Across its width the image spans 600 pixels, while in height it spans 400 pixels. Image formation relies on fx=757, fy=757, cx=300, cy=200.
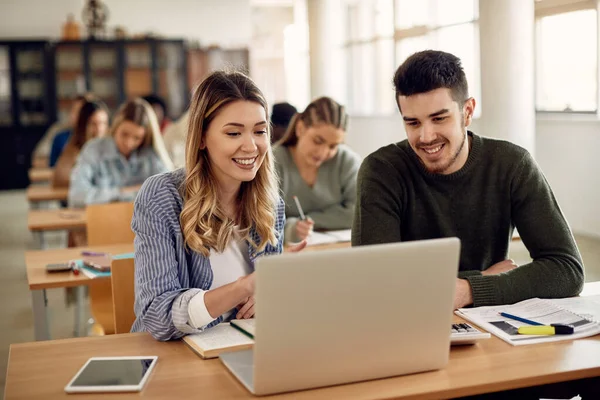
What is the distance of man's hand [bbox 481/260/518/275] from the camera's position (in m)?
2.01

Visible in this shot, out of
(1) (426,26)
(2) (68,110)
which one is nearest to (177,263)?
(1) (426,26)

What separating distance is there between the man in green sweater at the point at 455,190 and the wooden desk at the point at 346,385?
1.48 feet

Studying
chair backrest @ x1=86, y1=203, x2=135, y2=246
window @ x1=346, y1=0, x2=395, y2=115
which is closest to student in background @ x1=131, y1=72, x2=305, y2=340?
chair backrest @ x1=86, y1=203, x2=135, y2=246

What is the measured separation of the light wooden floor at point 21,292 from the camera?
421cm

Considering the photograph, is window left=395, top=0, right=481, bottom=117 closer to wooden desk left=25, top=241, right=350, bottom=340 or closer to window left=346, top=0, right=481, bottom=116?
window left=346, top=0, right=481, bottom=116

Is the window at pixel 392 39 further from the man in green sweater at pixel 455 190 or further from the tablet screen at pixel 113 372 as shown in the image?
the tablet screen at pixel 113 372

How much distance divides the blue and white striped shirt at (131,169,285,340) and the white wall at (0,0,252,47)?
10.6 meters

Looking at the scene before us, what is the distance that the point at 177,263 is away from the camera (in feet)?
5.98

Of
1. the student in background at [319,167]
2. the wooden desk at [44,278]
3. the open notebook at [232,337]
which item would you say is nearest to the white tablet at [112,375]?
the open notebook at [232,337]

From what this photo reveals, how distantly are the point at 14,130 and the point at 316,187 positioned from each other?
9054 millimetres

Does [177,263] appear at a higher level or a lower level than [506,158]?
lower

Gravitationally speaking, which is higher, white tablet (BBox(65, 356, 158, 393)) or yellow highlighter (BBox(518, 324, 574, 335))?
yellow highlighter (BBox(518, 324, 574, 335))

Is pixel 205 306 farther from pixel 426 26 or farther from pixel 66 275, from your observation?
pixel 426 26

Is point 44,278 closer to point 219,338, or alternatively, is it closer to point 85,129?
point 219,338
